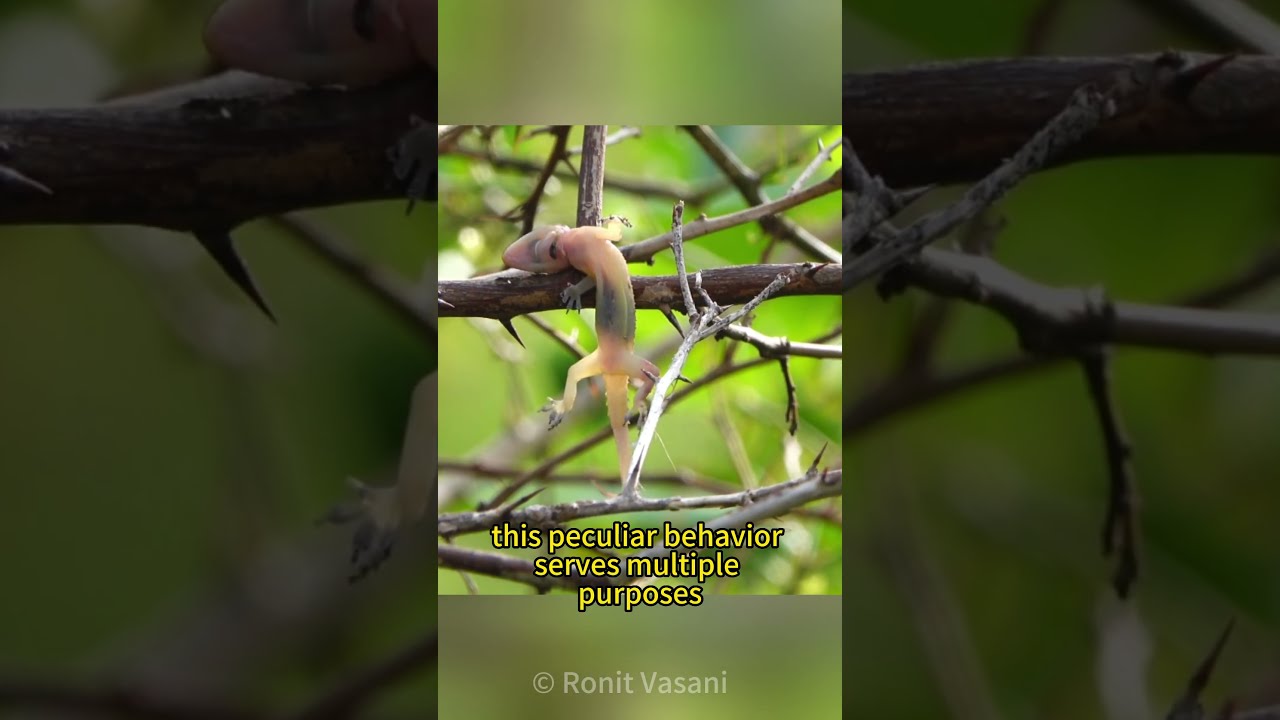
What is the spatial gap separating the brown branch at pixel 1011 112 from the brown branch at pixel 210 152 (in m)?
0.24

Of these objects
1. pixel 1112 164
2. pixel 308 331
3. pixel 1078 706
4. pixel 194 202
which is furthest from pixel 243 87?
pixel 1078 706

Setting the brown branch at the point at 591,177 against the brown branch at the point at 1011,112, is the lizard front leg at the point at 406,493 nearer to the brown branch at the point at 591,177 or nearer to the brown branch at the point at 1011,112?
the brown branch at the point at 591,177

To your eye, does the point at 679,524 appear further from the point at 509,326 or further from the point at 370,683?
the point at 370,683

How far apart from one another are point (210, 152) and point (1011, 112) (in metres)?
0.42

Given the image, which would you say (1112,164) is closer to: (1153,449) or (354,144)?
(1153,449)

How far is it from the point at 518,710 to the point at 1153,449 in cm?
46

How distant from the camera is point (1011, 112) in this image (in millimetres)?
569

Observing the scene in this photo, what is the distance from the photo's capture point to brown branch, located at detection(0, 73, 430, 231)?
22.4 inches

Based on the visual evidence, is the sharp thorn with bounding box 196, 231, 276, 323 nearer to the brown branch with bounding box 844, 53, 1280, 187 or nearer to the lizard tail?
the lizard tail

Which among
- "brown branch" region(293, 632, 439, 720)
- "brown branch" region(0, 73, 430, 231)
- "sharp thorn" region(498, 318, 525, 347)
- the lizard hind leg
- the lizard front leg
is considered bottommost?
"brown branch" region(293, 632, 439, 720)

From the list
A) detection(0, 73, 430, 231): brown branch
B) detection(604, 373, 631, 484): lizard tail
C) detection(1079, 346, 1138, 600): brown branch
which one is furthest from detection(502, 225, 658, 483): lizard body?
detection(1079, 346, 1138, 600): brown branch

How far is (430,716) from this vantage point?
77 cm

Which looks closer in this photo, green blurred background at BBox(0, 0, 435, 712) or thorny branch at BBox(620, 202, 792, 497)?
thorny branch at BBox(620, 202, 792, 497)

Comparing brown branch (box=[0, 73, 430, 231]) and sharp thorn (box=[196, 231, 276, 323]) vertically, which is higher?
brown branch (box=[0, 73, 430, 231])
